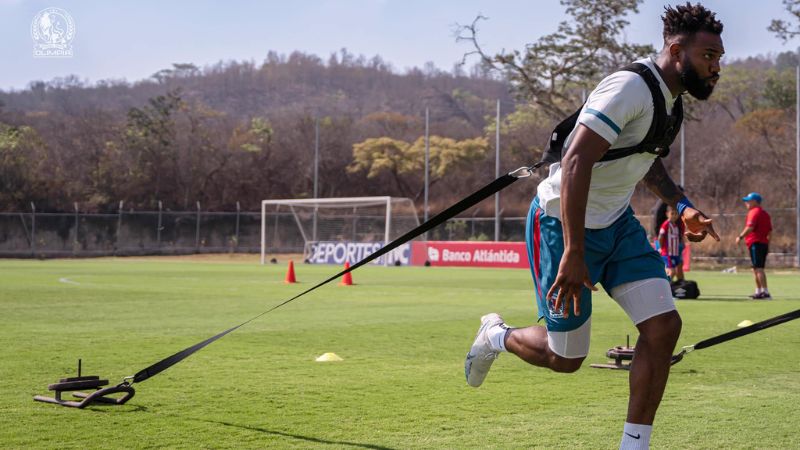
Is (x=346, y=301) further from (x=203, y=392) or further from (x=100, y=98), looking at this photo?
(x=100, y=98)

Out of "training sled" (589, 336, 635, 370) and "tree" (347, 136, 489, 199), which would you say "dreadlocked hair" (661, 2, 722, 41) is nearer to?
"training sled" (589, 336, 635, 370)

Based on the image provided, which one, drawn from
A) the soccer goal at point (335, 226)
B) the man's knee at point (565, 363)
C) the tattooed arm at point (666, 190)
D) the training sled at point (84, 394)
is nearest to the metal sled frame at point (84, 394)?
the training sled at point (84, 394)

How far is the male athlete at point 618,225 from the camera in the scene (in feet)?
15.3

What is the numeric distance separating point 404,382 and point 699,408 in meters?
2.23

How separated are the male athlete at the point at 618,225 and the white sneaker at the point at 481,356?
0.69m

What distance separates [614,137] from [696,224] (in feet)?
3.64

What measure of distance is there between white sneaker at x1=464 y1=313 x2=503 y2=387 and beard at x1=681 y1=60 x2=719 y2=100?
6.09 feet

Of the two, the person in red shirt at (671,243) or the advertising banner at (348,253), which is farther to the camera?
the advertising banner at (348,253)

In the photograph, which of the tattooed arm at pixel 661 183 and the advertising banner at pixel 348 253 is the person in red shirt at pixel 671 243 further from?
the advertising banner at pixel 348 253

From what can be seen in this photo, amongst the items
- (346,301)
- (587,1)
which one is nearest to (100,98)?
(587,1)

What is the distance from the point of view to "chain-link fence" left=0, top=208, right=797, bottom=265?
5500 cm

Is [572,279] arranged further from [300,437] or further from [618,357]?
[618,357]

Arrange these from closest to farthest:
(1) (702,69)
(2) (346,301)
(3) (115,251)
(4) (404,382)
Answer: (1) (702,69)
(4) (404,382)
(2) (346,301)
(3) (115,251)

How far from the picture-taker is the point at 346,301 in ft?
59.2
